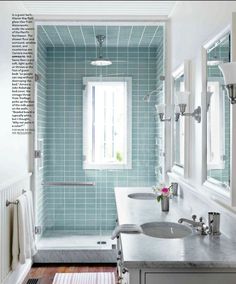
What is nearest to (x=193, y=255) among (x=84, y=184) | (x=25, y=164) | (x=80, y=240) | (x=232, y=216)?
(x=232, y=216)

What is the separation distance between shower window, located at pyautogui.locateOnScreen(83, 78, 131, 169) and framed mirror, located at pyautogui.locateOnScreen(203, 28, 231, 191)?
6.42 feet

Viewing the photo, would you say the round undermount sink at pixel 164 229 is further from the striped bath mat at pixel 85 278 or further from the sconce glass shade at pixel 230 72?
the striped bath mat at pixel 85 278

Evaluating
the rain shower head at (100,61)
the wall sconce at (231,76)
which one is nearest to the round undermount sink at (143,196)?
the rain shower head at (100,61)

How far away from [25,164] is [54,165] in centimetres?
80

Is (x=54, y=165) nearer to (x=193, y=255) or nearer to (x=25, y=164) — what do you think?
(x=25, y=164)

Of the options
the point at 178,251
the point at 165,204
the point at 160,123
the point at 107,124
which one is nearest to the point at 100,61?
the point at 107,124

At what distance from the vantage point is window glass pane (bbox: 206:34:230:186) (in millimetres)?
1966

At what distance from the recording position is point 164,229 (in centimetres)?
212

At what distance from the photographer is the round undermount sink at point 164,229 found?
6.81 ft

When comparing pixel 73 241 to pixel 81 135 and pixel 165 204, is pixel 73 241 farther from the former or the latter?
pixel 165 204

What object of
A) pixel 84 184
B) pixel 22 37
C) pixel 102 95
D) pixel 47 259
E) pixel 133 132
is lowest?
pixel 47 259

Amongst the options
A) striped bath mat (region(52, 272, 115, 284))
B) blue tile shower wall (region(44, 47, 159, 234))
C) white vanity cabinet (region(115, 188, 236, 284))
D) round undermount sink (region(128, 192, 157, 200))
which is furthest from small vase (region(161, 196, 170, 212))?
blue tile shower wall (region(44, 47, 159, 234))

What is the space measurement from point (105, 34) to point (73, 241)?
217 centimetres

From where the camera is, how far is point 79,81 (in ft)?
13.9
